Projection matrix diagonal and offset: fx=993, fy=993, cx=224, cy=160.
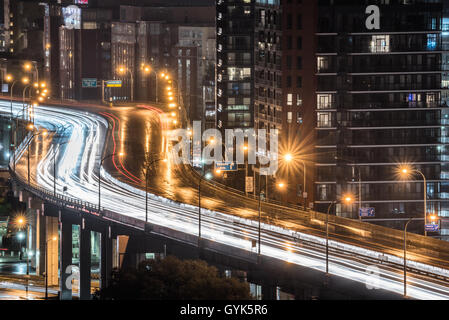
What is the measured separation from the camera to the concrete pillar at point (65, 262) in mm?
111562

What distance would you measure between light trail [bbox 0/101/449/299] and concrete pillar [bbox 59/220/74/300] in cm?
574

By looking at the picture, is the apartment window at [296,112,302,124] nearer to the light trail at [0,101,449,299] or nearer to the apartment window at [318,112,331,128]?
the apartment window at [318,112,331,128]

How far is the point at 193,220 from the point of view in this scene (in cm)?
8962

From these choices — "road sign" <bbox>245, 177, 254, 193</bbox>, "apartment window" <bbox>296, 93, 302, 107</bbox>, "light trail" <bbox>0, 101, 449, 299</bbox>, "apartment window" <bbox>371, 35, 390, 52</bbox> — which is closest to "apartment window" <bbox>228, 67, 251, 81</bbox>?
"light trail" <bbox>0, 101, 449, 299</bbox>

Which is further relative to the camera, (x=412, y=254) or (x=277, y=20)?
(x=277, y=20)

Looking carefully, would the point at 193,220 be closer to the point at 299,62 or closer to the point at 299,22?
the point at 299,62

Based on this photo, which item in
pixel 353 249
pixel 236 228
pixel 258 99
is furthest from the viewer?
pixel 258 99

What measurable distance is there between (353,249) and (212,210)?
1924cm

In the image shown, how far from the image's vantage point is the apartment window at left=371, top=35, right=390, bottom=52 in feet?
392

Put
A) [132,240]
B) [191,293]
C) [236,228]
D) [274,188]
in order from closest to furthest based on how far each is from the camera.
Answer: [191,293] < [236,228] < [132,240] < [274,188]

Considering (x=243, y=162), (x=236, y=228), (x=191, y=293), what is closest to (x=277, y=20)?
(x=243, y=162)

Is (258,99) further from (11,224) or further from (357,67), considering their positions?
(11,224)

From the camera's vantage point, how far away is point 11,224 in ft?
504

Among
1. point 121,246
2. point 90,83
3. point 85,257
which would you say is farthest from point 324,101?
point 90,83
